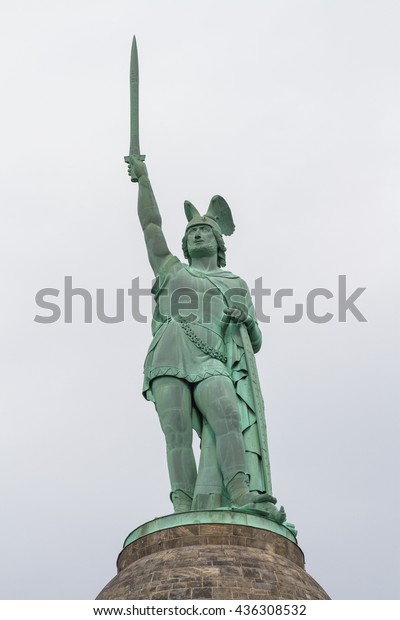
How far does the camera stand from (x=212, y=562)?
1673 centimetres

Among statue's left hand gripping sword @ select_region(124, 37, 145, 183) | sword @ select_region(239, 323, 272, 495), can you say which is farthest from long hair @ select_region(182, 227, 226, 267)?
sword @ select_region(239, 323, 272, 495)

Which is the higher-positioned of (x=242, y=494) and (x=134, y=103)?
(x=134, y=103)

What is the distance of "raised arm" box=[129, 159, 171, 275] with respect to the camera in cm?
2111

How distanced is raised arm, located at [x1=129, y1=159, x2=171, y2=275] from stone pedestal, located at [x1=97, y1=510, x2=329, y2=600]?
16.1ft

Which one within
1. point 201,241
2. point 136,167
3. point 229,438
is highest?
point 136,167

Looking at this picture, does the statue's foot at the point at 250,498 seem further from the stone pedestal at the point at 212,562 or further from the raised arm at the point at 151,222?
the raised arm at the point at 151,222

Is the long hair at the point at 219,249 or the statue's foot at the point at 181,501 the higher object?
the long hair at the point at 219,249

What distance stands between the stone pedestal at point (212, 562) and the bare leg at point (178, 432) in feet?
4.21

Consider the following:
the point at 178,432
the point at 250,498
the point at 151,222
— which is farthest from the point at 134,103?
the point at 250,498

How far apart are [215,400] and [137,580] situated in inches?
131

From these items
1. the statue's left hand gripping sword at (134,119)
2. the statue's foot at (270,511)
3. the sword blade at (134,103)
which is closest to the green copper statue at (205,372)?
the statue's foot at (270,511)

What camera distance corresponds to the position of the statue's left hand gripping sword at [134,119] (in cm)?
2194

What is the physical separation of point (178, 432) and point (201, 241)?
351 cm

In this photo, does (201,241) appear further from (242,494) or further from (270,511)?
(270,511)
